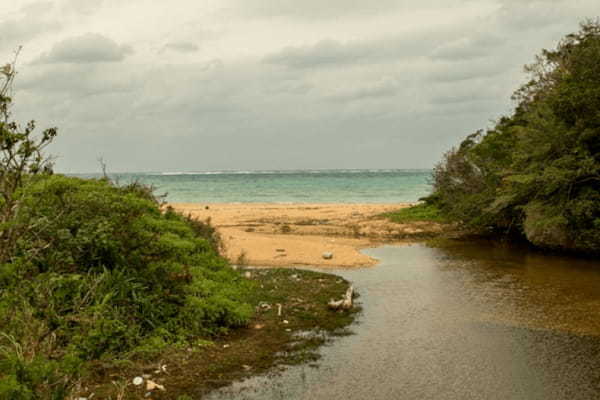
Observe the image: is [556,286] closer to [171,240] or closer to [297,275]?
[297,275]

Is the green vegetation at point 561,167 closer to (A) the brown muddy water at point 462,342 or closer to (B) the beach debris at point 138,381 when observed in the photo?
(A) the brown muddy water at point 462,342

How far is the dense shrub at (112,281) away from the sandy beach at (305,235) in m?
5.56

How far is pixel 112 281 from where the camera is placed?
961 cm

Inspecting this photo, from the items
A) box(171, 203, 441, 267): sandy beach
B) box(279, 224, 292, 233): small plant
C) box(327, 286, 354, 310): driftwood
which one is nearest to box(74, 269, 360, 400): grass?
box(327, 286, 354, 310): driftwood

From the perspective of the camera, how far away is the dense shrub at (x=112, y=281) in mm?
8109

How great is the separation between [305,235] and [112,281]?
61.9 feet

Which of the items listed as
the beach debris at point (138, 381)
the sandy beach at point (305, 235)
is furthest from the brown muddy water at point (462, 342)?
the sandy beach at point (305, 235)

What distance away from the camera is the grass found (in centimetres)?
820

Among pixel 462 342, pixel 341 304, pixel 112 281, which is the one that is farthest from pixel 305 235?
pixel 112 281

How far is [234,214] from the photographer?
131 ft

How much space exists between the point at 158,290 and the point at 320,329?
3.67 metres

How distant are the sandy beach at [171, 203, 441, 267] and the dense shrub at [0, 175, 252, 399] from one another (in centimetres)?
556

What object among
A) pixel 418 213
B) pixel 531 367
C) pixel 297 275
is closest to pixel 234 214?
pixel 418 213

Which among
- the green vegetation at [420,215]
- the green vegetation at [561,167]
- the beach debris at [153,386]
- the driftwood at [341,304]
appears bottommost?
the beach debris at [153,386]
